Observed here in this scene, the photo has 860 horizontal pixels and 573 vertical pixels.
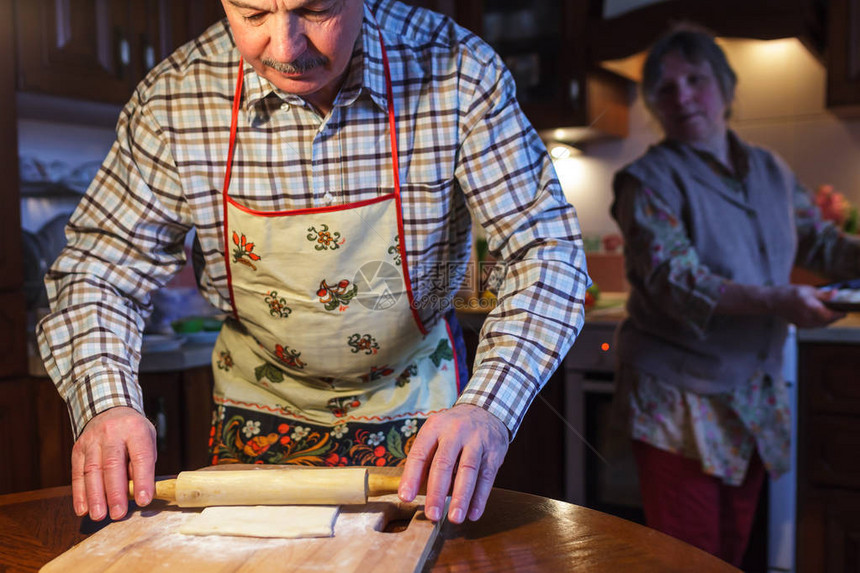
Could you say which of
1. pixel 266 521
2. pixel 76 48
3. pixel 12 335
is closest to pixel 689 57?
pixel 266 521

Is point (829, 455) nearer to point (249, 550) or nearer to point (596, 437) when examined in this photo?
point (596, 437)

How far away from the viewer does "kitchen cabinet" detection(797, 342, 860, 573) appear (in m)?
1.81

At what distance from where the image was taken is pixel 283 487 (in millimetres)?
726

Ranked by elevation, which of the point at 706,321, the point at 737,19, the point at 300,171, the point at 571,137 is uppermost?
the point at 737,19

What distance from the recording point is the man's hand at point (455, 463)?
68 cm

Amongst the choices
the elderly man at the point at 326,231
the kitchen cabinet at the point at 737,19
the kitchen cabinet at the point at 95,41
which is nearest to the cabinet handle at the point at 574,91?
the kitchen cabinet at the point at 737,19

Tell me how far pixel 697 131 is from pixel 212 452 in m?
1.19

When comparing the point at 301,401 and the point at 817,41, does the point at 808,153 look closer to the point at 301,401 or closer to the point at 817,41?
the point at 817,41

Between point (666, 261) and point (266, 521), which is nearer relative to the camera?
point (266, 521)

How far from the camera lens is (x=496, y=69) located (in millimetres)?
929

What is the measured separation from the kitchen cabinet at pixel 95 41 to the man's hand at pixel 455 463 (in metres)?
1.63

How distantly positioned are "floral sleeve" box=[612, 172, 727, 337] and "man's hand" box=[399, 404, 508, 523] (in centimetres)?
91

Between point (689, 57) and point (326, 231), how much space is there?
3.56 feet

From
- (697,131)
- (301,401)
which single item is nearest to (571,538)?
(301,401)
